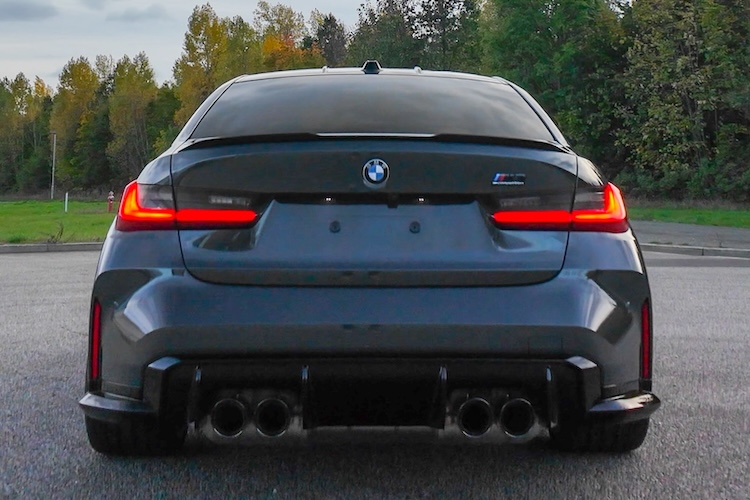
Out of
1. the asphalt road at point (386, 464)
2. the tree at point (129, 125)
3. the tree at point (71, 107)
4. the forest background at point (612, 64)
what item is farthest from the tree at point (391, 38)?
the asphalt road at point (386, 464)

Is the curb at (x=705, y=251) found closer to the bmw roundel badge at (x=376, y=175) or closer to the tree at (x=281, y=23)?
the bmw roundel badge at (x=376, y=175)

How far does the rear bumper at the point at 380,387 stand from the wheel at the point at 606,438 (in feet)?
2.13

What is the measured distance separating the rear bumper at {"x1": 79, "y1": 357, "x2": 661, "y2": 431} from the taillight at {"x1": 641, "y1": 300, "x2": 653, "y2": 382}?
0.19 meters

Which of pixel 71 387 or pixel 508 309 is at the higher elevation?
pixel 508 309

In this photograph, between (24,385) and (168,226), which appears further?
(24,385)

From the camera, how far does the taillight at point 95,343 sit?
3.55 metres

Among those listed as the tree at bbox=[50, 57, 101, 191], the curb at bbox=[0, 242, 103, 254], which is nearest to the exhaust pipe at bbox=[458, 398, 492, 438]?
the curb at bbox=[0, 242, 103, 254]

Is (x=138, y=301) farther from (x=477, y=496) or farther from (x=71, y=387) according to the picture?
(x=71, y=387)

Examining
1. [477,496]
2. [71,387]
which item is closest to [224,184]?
[477,496]

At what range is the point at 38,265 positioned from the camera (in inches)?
664

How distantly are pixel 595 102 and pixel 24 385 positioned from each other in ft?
178

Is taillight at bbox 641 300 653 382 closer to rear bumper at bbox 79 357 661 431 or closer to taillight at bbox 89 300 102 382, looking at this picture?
rear bumper at bbox 79 357 661 431

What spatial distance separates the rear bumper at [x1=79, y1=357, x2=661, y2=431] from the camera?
331 cm

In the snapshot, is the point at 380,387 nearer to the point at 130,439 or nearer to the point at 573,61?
the point at 130,439
